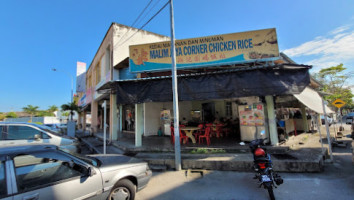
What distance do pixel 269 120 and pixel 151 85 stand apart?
5079 millimetres

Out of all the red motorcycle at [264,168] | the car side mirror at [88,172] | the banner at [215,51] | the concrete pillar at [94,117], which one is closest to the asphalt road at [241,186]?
the red motorcycle at [264,168]

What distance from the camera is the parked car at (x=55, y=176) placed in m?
2.13

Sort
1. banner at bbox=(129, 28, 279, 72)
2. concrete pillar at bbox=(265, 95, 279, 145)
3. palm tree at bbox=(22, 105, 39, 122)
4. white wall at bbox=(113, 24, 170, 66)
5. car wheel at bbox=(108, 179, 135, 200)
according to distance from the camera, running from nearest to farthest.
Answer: car wheel at bbox=(108, 179, 135, 200)
concrete pillar at bbox=(265, 95, 279, 145)
banner at bbox=(129, 28, 279, 72)
white wall at bbox=(113, 24, 170, 66)
palm tree at bbox=(22, 105, 39, 122)

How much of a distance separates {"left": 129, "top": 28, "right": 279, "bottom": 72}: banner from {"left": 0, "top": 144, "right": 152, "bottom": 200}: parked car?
16.6 ft

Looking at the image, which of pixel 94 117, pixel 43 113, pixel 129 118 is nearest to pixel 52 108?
pixel 43 113

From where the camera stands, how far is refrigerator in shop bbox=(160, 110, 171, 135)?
982cm

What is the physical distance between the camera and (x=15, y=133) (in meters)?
5.37

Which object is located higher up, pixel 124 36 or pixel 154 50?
pixel 124 36

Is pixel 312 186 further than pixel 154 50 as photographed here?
No

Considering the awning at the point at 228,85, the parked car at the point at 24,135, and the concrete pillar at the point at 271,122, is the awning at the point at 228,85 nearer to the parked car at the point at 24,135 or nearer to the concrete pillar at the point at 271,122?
the concrete pillar at the point at 271,122

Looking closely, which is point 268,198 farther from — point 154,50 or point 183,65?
point 154,50

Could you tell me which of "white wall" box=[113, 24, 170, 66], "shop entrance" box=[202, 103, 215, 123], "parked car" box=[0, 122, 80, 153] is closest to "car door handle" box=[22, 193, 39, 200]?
"parked car" box=[0, 122, 80, 153]

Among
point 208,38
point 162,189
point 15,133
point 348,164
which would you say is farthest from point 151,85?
point 348,164

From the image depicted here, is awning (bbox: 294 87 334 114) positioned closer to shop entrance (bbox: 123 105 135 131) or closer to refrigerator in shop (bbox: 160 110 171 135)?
refrigerator in shop (bbox: 160 110 171 135)
